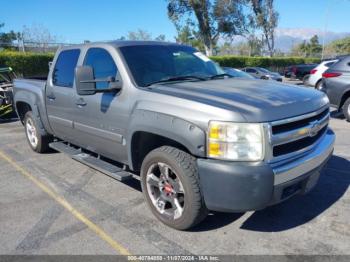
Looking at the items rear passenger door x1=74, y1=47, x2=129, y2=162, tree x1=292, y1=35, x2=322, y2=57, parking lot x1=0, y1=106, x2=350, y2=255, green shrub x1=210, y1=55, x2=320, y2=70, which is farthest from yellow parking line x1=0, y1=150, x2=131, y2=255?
tree x1=292, y1=35, x2=322, y2=57

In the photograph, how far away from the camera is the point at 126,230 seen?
3.59m

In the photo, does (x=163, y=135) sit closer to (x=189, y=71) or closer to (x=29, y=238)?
(x=189, y=71)

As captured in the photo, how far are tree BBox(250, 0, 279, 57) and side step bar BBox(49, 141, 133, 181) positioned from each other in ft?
126

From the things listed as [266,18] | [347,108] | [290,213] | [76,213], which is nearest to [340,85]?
[347,108]

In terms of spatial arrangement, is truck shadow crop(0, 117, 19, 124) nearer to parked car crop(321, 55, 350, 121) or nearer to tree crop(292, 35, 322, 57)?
parked car crop(321, 55, 350, 121)

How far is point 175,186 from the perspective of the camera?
345cm

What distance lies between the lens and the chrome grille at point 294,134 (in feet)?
9.83

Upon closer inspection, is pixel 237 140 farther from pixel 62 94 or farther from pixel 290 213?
pixel 62 94

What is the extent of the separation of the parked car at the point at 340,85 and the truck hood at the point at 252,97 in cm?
570

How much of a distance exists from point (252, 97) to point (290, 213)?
4.72 ft

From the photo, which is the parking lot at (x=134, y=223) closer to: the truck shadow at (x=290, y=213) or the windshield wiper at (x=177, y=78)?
the truck shadow at (x=290, y=213)

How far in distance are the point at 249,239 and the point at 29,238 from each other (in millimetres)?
2112

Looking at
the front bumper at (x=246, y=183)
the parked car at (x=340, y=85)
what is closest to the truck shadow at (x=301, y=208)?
the front bumper at (x=246, y=183)

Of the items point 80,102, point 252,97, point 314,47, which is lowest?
point 314,47
